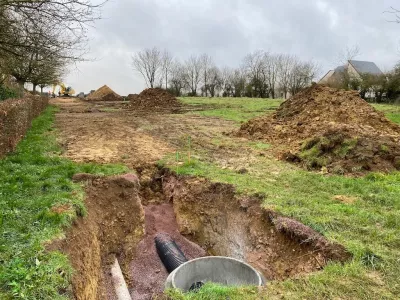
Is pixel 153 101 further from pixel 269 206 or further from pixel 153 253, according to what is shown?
pixel 269 206

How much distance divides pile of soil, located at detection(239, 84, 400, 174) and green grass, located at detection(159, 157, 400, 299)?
2.45 ft

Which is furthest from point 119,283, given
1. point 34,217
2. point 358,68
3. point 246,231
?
point 358,68

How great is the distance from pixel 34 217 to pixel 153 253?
8.62 feet

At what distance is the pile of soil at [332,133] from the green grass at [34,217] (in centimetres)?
533

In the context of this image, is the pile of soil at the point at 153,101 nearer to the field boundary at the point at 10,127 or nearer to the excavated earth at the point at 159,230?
the field boundary at the point at 10,127

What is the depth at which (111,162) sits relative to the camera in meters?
8.63

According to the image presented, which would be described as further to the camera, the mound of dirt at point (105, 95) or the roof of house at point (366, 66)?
the roof of house at point (366, 66)

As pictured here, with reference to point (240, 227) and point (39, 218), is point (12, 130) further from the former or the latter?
point (240, 227)

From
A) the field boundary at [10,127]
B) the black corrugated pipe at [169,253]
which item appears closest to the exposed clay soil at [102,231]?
the black corrugated pipe at [169,253]

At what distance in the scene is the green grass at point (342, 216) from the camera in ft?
11.8

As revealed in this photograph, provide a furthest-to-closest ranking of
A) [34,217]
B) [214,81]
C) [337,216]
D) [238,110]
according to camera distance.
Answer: [214,81], [238,110], [337,216], [34,217]

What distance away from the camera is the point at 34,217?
4770mm

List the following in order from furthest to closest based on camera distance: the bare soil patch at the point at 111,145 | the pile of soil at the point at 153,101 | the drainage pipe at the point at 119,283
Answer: the pile of soil at the point at 153,101, the bare soil patch at the point at 111,145, the drainage pipe at the point at 119,283

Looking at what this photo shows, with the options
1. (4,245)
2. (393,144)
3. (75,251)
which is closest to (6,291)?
(4,245)
